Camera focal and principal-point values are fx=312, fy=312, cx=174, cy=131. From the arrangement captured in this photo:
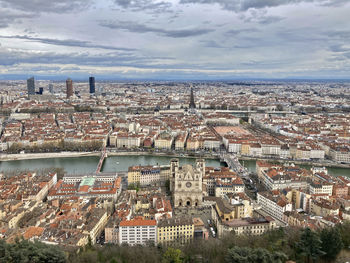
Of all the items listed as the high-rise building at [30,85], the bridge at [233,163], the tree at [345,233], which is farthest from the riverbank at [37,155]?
the high-rise building at [30,85]

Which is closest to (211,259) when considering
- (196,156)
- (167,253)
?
(167,253)

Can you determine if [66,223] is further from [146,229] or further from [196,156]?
[196,156]

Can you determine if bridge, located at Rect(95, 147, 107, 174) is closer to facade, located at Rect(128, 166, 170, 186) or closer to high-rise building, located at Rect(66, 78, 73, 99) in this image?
facade, located at Rect(128, 166, 170, 186)

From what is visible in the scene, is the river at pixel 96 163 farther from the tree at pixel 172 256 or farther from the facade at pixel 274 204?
the tree at pixel 172 256

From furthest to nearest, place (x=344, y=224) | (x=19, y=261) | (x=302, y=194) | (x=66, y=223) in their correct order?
(x=302, y=194)
(x=66, y=223)
(x=344, y=224)
(x=19, y=261)


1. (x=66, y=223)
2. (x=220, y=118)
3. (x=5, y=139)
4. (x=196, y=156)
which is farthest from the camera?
(x=220, y=118)

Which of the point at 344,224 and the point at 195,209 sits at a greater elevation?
the point at 344,224

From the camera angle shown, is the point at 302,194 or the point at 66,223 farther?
the point at 302,194
